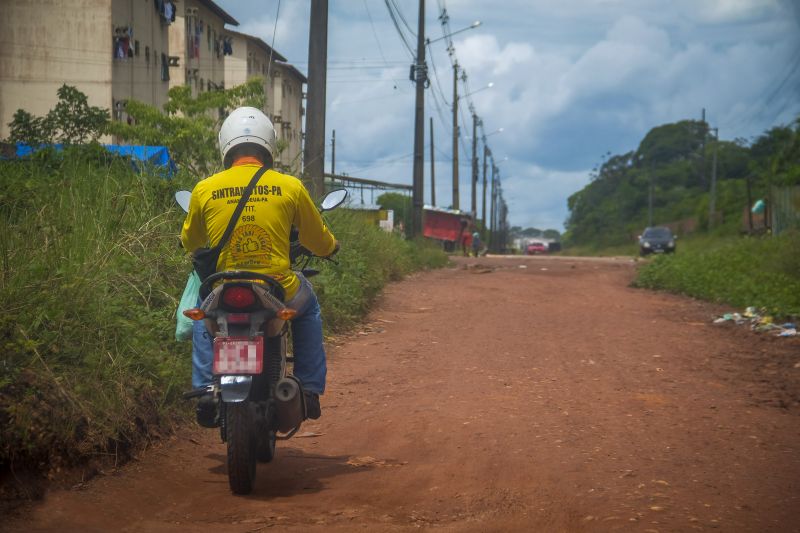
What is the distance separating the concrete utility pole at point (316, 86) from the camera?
1425 centimetres

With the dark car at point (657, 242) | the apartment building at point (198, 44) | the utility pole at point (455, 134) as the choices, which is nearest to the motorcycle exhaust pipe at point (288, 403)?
the apartment building at point (198, 44)

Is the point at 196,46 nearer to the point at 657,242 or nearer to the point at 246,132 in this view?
the point at 657,242

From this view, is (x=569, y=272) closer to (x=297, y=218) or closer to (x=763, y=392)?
(x=763, y=392)

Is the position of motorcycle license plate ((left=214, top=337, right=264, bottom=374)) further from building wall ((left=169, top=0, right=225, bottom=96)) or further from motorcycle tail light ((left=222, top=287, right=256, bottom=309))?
building wall ((left=169, top=0, right=225, bottom=96))

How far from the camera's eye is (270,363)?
4.62 metres

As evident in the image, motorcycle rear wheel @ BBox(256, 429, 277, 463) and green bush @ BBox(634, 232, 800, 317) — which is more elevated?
green bush @ BBox(634, 232, 800, 317)

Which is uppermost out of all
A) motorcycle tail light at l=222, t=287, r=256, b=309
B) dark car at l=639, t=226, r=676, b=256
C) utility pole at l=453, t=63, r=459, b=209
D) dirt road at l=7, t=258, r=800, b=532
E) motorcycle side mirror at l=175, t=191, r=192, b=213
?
utility pole at l=453, t=63, r=459, b=209

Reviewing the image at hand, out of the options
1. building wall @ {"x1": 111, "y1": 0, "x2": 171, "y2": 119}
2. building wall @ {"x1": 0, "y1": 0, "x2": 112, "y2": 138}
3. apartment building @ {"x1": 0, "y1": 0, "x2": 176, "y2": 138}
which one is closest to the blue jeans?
building wall @ {"x1": 111, "y1": 0, "x2": 171, "y2": 119}

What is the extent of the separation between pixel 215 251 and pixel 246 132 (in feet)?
2.20

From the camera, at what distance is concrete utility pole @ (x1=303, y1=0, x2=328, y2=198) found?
14.2 m

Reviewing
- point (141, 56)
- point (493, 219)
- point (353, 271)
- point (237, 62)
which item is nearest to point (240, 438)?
point (353, 271)

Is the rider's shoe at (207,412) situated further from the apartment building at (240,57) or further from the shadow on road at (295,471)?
the apartment building at (240,57)

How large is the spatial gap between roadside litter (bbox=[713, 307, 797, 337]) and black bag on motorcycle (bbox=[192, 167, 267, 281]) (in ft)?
26.6

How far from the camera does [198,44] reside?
49.9 m
